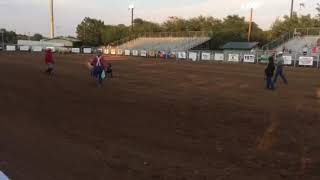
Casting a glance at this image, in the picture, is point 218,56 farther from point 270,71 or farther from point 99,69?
point 99,69

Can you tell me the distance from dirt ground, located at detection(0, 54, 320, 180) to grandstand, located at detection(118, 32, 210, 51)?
59.1 metres

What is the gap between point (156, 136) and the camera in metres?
11.0

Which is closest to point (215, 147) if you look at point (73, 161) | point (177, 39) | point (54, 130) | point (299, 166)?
point (299, 166)

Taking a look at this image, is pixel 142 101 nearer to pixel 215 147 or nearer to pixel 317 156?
pixel 215 147

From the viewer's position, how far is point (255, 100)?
18375mm

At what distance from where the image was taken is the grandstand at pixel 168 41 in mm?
78250

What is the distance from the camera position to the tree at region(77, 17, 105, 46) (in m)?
114

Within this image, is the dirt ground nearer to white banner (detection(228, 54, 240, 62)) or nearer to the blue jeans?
the blue jeans

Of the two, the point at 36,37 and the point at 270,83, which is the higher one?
the point at 36,37

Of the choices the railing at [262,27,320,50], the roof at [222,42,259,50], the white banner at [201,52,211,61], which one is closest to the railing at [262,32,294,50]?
the railing at [262,27,320,50]

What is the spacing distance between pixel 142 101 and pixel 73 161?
8.52m


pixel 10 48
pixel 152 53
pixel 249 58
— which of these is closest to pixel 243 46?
pixel 249 58

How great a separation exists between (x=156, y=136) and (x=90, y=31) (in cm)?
10971

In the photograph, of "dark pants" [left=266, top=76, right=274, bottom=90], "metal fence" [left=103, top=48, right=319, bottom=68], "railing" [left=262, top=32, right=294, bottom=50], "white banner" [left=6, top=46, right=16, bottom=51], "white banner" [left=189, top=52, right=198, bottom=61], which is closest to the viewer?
"dark pants" [left=266, top=76, right=274, bottom=90]
